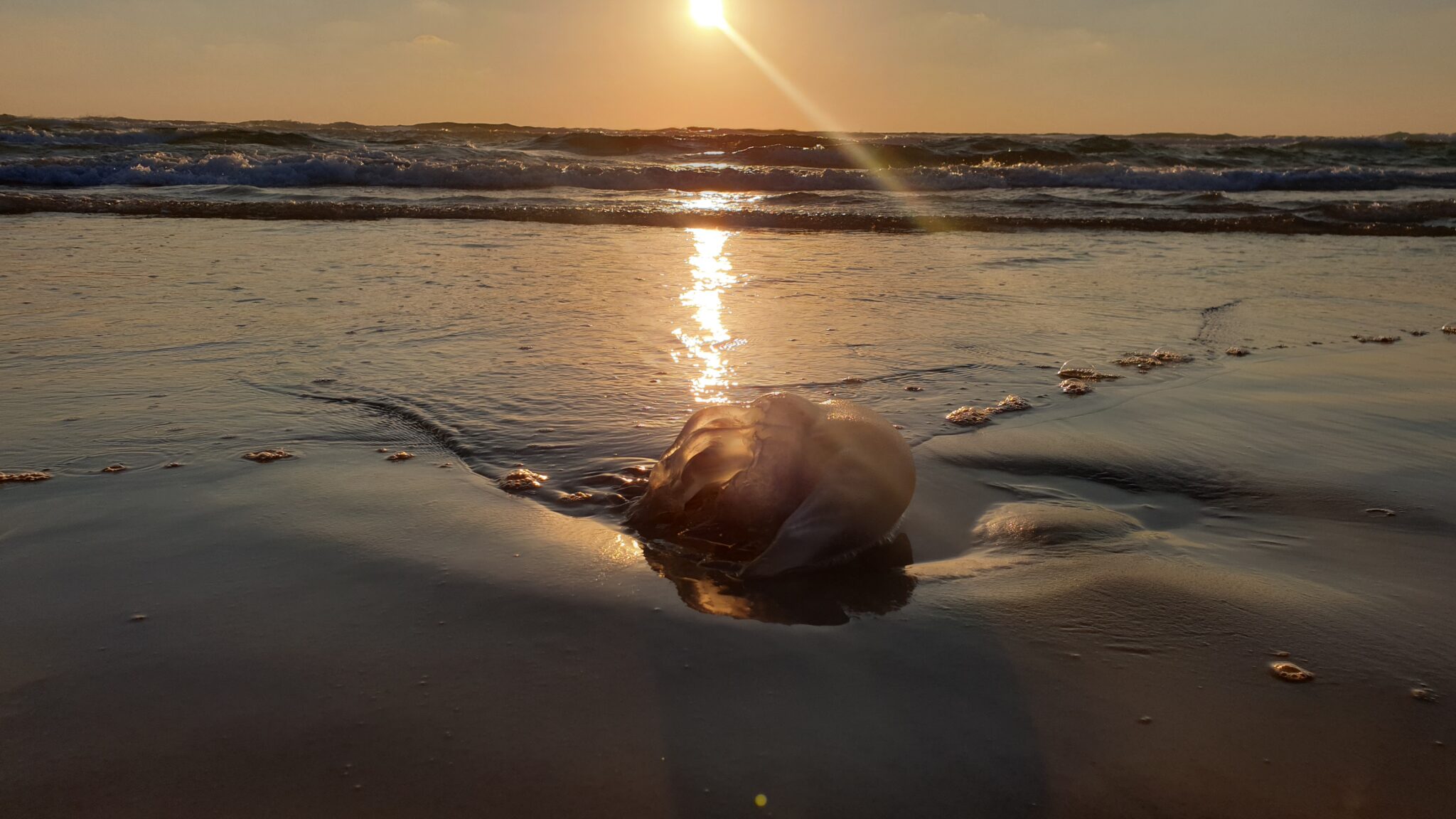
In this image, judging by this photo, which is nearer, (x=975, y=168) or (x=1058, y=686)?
(x=1058, y=686)

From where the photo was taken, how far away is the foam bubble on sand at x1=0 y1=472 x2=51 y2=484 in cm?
250

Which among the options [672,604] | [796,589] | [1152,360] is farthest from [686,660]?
[1152,360]

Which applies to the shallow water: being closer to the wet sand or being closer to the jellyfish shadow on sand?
the wet sand

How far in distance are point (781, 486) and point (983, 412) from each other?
1.43m

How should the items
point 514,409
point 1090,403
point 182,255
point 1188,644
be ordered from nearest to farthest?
1. point 1188,644
2. point 514,409
3. point 1090,403
4. point 182,255

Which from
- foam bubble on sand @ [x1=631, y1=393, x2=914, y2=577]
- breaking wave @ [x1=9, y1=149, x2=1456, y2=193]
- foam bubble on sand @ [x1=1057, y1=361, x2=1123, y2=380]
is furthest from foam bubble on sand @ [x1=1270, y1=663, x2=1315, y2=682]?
breaking wave @ [x1=9, y1=149, x2=1456, y2=193]

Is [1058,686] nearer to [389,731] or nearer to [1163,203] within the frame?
[389,731]

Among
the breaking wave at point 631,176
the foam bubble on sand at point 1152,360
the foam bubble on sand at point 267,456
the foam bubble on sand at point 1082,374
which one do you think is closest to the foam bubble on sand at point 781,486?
the foam bubble on sand at point 267,456

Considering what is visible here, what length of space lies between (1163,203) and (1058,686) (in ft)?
43.5

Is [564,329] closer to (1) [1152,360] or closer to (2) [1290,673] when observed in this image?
(1) [1152,360]

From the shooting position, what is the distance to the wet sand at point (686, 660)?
1365 mm

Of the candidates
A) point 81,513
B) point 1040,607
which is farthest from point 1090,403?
point 81,513

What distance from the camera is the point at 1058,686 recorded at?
1.63 meters

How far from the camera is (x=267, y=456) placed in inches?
109
